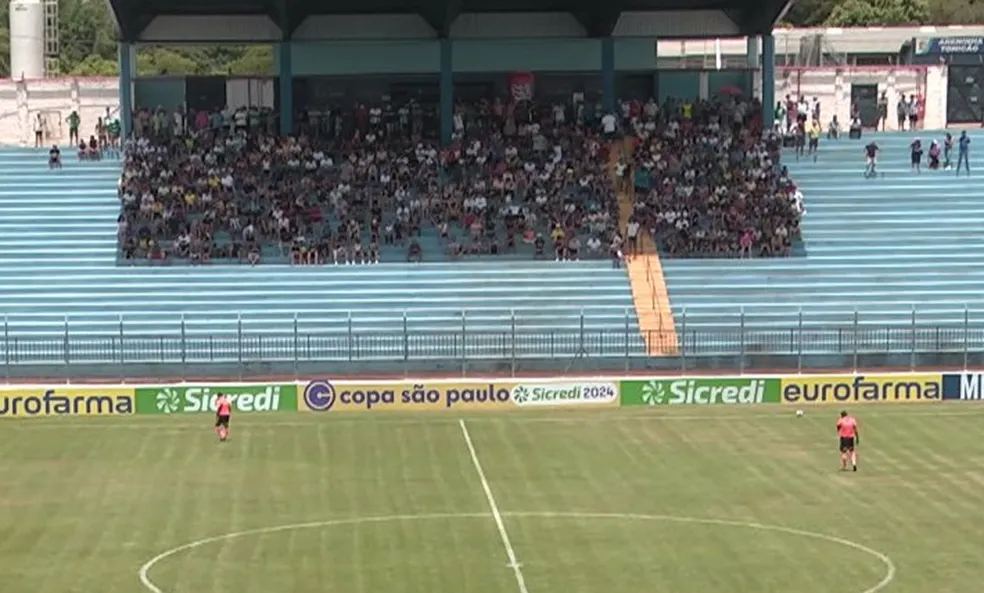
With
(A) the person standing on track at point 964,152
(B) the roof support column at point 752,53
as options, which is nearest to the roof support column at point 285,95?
(B) the roof support column at point 752,53

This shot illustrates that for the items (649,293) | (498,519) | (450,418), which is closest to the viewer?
(498,519)

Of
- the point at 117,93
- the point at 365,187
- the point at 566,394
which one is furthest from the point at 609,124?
the point at 117,93

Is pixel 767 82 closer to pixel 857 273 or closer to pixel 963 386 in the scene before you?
pixel 857 273

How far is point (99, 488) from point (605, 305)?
80.0ft

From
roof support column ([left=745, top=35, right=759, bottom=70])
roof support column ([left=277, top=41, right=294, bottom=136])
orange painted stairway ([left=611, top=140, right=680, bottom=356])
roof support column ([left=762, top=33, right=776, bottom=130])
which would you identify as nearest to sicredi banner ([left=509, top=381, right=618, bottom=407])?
orange painted stairway ([left=611, top=140, right=680, bottom=356])

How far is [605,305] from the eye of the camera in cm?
5853

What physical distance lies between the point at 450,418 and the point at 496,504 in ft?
46.3

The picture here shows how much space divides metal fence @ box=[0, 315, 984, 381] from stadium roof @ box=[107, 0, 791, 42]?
16.9 metres

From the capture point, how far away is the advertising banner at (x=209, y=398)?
50031mm

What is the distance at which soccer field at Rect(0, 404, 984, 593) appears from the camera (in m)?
28.0

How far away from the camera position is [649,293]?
59344mm

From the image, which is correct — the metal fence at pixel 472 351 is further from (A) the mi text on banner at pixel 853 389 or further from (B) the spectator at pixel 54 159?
(B) the spectator at pixel 54 159

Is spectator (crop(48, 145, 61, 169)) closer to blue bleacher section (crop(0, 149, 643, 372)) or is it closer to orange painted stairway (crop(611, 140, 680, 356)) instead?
blue bleacher section (crop(0, 149, 643, 372))

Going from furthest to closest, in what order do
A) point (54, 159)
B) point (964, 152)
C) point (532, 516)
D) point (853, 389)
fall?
point (964, 152)
point (54, 159)
point (853, 389)
point (532, 516)
